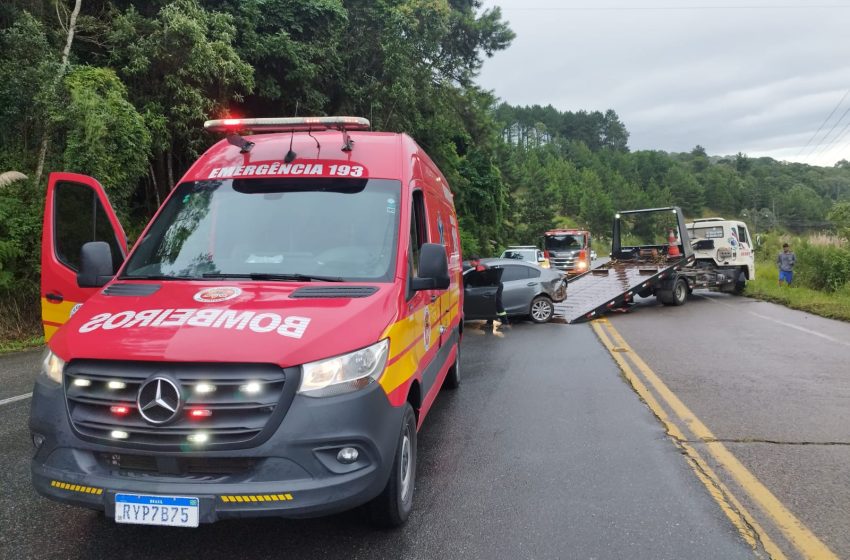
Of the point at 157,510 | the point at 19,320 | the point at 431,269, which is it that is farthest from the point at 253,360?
the point at 19,320

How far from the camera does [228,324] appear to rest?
3.02m

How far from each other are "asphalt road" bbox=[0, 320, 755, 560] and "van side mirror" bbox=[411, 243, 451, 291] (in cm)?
138

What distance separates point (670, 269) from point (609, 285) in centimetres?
190

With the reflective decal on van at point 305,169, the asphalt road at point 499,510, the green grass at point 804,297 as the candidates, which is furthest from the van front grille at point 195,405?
the green grass at point 804,297

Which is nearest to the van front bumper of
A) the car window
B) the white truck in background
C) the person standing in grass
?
the car window

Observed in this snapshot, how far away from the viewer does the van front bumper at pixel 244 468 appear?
276cm

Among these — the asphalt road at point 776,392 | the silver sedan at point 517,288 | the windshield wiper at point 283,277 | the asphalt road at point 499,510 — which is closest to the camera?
the asphalt road at point 499,510

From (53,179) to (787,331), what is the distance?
12076 millimetres

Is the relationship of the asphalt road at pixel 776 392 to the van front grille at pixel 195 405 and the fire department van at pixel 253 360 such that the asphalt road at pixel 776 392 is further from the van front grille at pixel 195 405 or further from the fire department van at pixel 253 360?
the van front grille at pixel 195 405

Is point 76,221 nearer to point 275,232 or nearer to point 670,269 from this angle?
point 275,232

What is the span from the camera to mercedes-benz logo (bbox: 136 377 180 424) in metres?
2.79

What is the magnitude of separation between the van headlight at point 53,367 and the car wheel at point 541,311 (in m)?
11.6

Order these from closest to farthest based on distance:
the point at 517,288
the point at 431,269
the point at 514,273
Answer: the point at 431,269
the point at 517,288
the point at 514,273

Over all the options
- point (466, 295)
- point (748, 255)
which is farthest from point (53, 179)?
point (748, 255)
